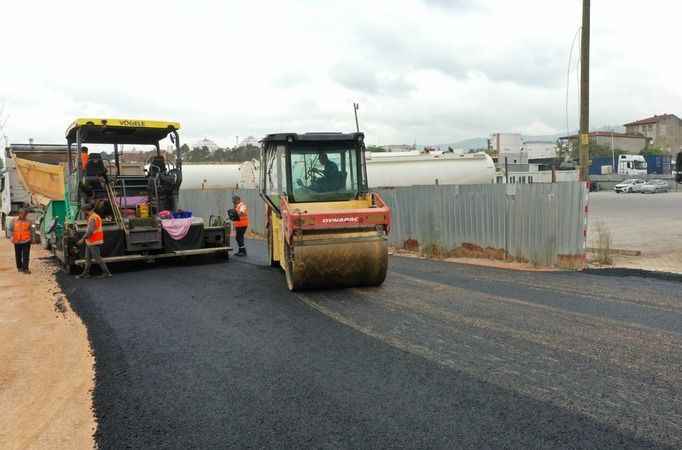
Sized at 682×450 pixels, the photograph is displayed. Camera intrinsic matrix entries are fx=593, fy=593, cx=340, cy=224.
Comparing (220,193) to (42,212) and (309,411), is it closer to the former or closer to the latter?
(42,212)

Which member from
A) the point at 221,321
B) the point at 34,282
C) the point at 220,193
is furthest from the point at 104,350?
the point at 220,193

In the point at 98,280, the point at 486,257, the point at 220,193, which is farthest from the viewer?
the point at 220,193

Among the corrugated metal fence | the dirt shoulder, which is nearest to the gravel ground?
the corrugated metal fence

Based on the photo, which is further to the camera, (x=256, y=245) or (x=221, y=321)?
(x=256, y=245)

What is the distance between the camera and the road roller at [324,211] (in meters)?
8.11

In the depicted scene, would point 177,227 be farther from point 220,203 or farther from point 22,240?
point 220,203

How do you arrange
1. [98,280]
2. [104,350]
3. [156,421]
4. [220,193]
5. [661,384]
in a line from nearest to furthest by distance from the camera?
[156,421], [661,384], [104,350], [98,280], [220,193]

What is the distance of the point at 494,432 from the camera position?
3.88 meters

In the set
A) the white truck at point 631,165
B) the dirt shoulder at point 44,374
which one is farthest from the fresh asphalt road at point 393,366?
the white truck at point 631,165

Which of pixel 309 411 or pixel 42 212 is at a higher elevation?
pixel 42 212

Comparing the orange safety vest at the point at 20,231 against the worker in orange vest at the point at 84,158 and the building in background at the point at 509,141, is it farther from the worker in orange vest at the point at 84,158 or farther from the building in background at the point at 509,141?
the building in background at the point at 509,141

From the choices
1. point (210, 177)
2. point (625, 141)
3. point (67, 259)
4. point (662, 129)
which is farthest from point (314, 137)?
point (662, 129)

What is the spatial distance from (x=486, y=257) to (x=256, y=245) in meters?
7.07

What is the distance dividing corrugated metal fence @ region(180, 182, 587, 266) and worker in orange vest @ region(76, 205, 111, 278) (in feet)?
23.7
